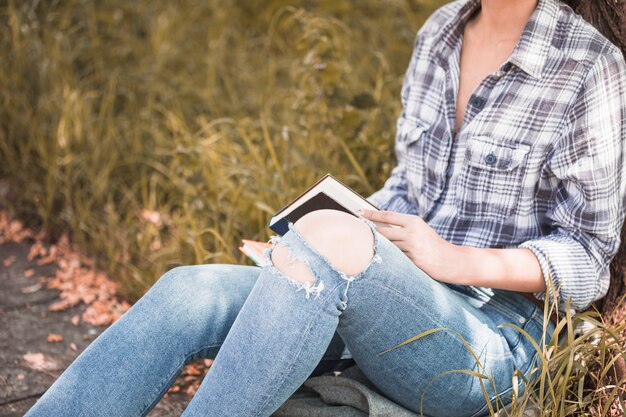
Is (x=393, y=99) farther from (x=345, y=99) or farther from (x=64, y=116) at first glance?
(x=64, y=116)

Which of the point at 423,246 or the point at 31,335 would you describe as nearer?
the point at 423,246

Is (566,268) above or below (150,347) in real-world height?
above

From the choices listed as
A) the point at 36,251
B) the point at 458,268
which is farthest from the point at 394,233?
the point at 36,251

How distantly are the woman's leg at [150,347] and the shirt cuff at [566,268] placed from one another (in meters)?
0.65

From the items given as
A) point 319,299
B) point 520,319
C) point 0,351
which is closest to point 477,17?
point 520,319

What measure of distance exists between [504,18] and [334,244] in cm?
76

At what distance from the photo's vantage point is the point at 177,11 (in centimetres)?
430

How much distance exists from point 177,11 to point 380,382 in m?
3.15

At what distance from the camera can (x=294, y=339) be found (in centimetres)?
144

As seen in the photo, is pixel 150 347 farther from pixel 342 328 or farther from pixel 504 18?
pixel 504 18

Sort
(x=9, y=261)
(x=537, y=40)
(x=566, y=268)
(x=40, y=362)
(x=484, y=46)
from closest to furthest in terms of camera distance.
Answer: (x=566, y=268), (x=537, y=40), (x=484, y=46), (x=40, y=362), (x=9, y=261)

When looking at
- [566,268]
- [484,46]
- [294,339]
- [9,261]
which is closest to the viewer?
[294,339]

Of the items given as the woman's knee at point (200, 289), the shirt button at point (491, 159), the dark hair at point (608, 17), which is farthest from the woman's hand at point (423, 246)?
the dark hair at point (608, 17)

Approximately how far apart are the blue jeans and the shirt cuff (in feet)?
0.38
